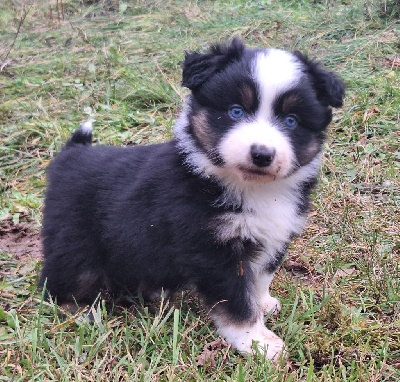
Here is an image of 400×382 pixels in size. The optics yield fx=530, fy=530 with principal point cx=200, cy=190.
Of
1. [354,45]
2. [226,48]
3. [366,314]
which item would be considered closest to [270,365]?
[366,314]

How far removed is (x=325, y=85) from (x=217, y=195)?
0.87 m

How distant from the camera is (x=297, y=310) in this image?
337cm

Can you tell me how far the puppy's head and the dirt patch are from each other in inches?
80.8

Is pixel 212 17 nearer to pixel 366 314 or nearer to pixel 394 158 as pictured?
pixel 394 158

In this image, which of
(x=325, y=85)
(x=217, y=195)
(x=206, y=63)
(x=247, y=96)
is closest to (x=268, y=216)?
(x=217, y=195)

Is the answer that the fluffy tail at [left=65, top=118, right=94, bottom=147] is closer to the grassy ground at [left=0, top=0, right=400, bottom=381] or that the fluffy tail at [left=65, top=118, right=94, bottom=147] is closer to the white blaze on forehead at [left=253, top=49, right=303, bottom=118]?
the grassy ground at [left=0, top=0, right=400, bottom=381]

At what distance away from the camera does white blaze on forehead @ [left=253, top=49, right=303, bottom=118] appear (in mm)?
2732

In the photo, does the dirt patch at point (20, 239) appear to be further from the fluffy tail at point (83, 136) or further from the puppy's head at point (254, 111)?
the puppy's head at point (254, 111)

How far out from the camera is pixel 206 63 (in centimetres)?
295

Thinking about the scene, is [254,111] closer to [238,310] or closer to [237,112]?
[237,112]

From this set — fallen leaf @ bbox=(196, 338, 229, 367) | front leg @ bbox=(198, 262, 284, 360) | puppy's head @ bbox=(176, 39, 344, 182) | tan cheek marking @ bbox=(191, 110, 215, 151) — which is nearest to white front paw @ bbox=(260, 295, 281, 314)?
front leg @ bbox=(198, 262, 284, 360)

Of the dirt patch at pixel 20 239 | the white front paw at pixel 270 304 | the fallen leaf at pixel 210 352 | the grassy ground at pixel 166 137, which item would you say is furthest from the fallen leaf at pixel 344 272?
the dirt patch at pixel 20 239

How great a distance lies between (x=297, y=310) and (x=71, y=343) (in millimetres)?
1404

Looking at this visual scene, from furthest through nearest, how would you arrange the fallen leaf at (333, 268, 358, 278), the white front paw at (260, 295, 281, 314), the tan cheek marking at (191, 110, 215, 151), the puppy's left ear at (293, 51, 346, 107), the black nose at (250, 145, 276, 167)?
1. the fallen leaf at (333, 268, 358, 278)
2. the white front paw at (260, 295, 281, 314)
3. the puppy's left ear at (293, 51, 346, 107)
4. the tan cheek marking at (191, 110, 215, 151)
5. the black nose at (250, 145, 276, 167)
